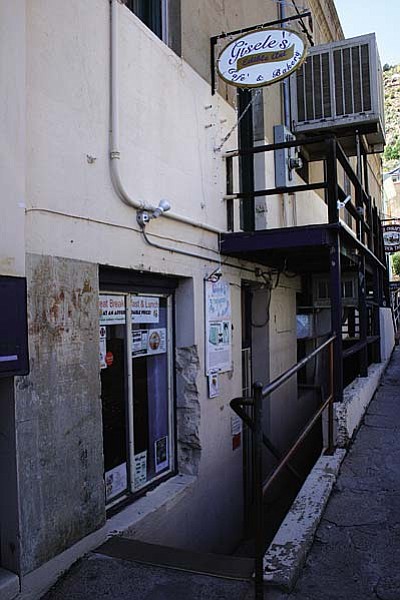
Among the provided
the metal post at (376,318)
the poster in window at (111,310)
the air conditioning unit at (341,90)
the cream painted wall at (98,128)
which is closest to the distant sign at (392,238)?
the metal post at (376,318)

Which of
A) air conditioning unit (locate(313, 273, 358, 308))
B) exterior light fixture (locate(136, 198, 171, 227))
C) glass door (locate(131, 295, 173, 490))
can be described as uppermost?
exterior light fixture (locate(136, 198, 171, 227))

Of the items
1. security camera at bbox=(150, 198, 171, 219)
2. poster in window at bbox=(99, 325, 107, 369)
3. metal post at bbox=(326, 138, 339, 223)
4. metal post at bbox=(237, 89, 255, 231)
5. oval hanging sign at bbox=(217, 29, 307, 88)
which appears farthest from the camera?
metal post at bbox=(237, 89, 255, 231)

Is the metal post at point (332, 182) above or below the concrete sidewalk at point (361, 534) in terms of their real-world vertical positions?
above

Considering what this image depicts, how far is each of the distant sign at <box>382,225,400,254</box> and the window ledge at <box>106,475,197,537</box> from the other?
42.0 feet

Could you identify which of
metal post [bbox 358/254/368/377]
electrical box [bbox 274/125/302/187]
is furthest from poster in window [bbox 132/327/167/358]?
electrical box [bbox 274/125/302/187]

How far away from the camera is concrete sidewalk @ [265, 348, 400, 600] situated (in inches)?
105

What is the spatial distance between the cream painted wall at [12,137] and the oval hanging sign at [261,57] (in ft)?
8.25

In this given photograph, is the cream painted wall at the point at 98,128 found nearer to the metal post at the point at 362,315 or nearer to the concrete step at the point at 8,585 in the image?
the concrete step at the point at 8,585

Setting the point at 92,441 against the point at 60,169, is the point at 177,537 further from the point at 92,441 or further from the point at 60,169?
the point at 60,169

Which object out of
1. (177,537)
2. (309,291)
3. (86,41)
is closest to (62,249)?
(86,41)

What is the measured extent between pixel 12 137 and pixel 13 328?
0.95 m

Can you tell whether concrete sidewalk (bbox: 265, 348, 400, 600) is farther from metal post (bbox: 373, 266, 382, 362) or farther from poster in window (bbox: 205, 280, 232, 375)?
metal post (bbox: 373, 266, 382, 362)

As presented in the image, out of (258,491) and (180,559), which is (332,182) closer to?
(258,491)

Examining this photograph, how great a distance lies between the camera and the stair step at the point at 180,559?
2902mm
